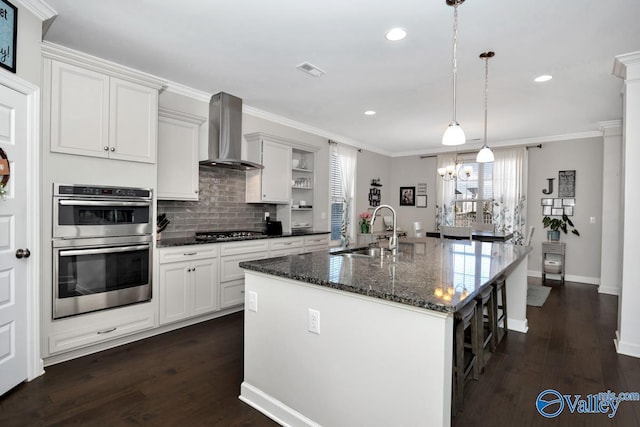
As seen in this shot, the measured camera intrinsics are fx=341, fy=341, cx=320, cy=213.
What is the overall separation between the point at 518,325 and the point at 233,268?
3126 millimetres

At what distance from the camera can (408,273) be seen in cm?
199

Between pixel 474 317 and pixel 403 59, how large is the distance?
228cm

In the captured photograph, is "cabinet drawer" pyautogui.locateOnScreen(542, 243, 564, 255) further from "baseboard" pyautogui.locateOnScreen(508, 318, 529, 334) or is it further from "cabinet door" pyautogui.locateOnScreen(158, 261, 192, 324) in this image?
"cabinet door" pyautogui.locateOnScreen(158, 261, 192, 324)

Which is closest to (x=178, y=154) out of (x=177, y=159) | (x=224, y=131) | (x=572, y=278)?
(x=177, y=159)

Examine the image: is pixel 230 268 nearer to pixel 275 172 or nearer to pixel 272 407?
pixel 275 172

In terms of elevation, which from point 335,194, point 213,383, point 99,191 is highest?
point 335,194

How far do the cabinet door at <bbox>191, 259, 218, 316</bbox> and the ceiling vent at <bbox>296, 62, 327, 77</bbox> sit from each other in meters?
2.20

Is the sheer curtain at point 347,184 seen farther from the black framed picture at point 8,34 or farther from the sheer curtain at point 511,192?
the black framed picture at point 8,34

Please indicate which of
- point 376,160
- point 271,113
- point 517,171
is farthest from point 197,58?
point 517,171

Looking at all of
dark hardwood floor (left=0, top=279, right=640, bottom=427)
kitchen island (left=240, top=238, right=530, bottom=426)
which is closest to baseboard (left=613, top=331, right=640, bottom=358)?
dark hardwood floor (left=0, top=279, right=640, bottom=427)

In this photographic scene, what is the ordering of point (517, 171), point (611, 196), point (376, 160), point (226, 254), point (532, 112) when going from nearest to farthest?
Result: point (226, 254)
point (532, 112)
point (611, 196)
point (517, 171)
point (376, 160)

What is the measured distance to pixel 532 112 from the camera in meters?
4.73

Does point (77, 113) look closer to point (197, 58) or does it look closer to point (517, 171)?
point (197, 58)

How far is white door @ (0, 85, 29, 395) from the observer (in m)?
2.18
